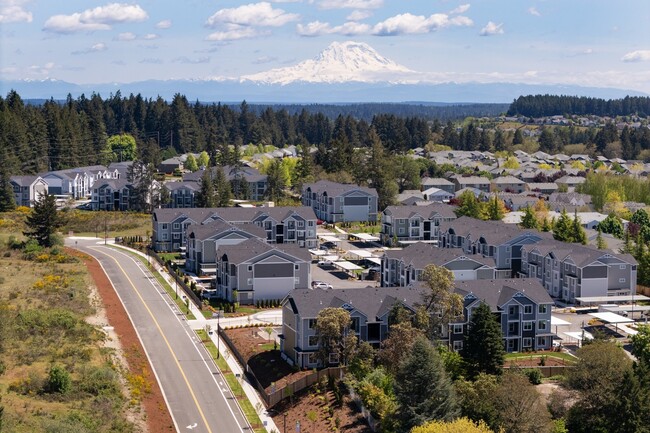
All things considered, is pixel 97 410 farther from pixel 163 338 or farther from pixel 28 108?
pixel 28 108

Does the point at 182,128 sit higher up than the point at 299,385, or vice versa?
the point at 182,128

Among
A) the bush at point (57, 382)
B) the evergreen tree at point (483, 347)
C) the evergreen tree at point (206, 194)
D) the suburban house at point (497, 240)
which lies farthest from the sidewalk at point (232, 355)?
the evergreen tree at point (206, 194)

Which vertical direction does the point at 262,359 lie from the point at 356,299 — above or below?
below

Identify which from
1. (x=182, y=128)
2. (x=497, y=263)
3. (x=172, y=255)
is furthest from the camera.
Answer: (x=182, y=128)

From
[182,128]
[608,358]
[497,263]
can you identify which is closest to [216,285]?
[497,263]

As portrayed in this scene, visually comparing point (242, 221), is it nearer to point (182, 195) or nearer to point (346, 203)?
point (346, 203)

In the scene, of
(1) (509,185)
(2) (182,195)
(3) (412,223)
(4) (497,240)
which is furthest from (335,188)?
(1) (509,185)

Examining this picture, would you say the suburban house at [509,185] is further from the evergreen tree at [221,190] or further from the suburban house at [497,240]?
the suburban house at [497,240]
